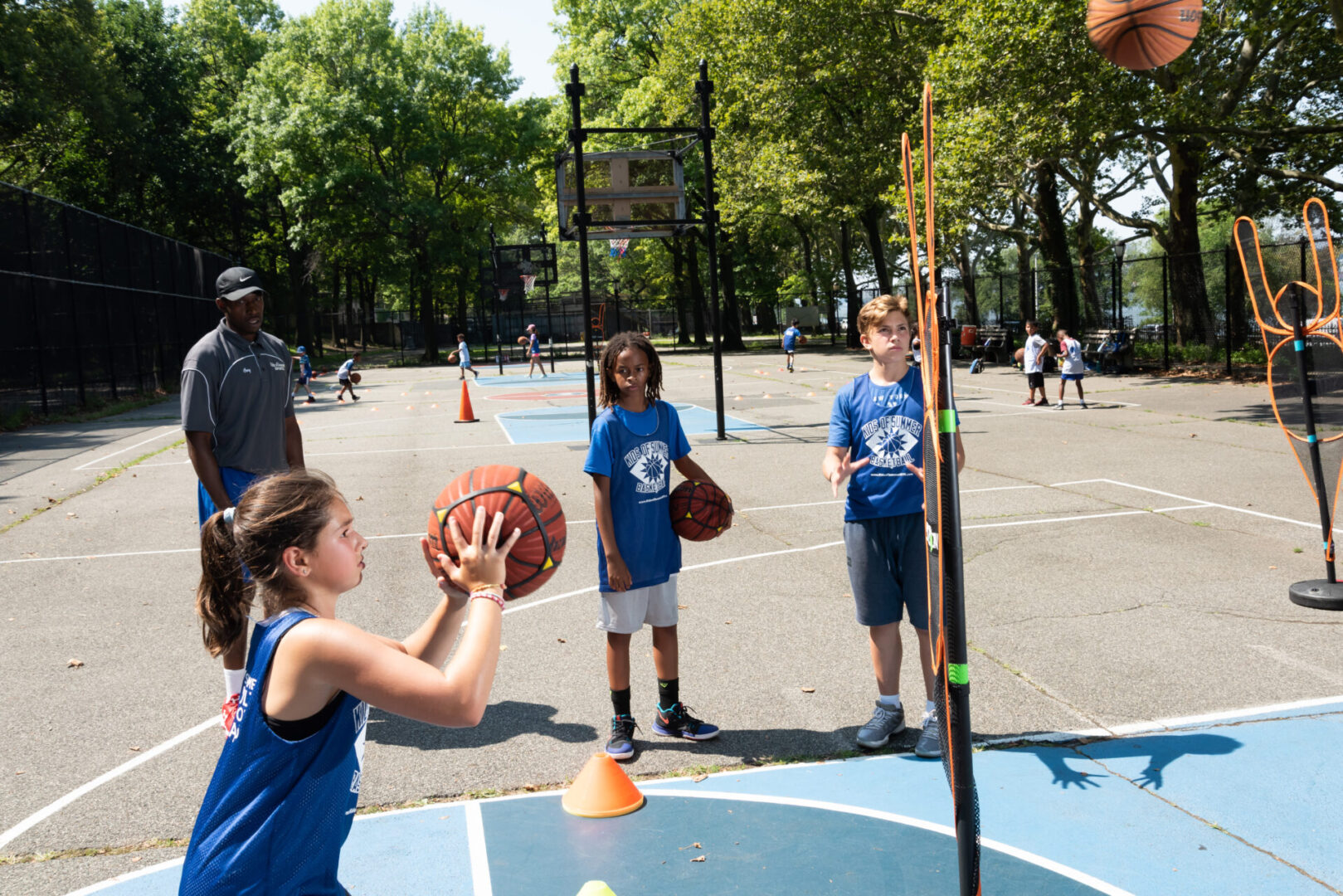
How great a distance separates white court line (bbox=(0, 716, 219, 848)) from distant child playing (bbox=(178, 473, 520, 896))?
8.69ft

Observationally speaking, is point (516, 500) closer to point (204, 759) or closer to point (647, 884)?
point (647, 884)

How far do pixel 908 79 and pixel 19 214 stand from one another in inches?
912

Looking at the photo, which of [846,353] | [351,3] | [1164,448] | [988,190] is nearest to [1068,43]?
[988,190]

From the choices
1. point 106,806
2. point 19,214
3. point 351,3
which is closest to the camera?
point 106,806

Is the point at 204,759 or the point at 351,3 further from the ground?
the point at 351,3

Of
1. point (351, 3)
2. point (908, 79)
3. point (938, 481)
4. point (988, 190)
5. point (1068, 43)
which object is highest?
point (351, 3)

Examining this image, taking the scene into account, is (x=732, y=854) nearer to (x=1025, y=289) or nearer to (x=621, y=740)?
(x=621, y=740)

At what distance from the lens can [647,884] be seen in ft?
12.1

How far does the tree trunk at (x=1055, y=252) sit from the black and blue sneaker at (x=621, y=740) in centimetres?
2745

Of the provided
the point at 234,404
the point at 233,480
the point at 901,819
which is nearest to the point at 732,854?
the point at 901,819

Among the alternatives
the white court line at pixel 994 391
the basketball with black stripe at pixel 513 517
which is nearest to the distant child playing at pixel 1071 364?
the white court line at pixel 994 391

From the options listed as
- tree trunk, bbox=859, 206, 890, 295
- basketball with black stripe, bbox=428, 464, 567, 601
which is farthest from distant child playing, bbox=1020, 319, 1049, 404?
tree trunk, bbox=859, 206, 890, 295

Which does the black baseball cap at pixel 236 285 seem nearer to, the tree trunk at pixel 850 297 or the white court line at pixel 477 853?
the white court line at pixel 477 853

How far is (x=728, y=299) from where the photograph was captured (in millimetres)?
51969
